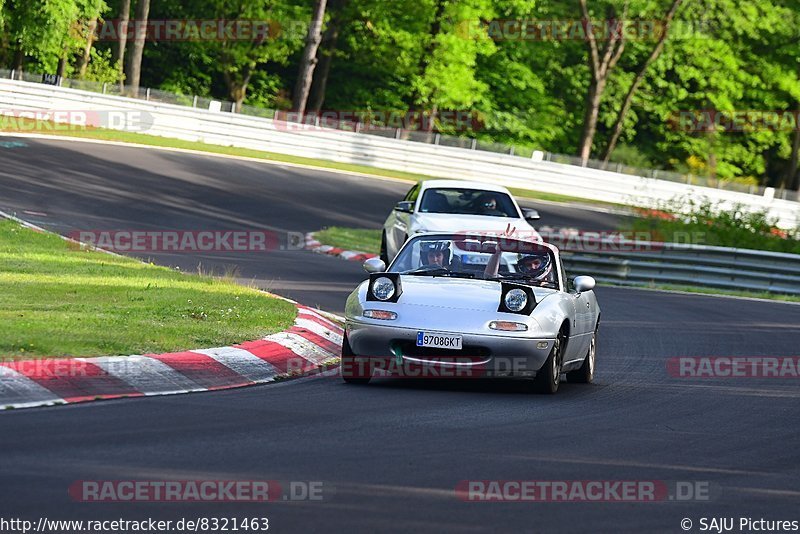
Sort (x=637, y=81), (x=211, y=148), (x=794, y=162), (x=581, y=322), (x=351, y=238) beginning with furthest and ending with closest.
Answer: (x=794, y=162) < (x=637, y=81) < (x=211, y=148) < (x=351, y=238) < (x=581, y=322)

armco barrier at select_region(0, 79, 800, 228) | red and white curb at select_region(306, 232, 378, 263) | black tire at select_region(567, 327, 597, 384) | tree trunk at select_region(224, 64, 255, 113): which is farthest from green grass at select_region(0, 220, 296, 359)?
tree trunk at select_region(224, 64, 255, 113)

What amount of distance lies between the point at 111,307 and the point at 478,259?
322 cm

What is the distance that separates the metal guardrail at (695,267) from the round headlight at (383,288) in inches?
561

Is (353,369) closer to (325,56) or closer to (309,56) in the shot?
(309,56)

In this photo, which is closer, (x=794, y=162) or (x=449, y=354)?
(x=449, y=354)

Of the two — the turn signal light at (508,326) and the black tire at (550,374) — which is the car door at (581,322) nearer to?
the black tire at (550,374)

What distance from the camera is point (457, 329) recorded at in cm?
1034

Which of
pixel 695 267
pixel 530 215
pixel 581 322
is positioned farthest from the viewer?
pixel 695 267

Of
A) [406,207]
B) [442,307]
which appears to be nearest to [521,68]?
[406,207]

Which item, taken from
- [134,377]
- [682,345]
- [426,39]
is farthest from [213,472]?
[426,39]

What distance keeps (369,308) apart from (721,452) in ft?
10.5

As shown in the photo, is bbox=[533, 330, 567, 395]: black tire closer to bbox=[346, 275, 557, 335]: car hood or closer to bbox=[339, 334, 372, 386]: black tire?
bbox=[346, 275, 557, 335]: car hood

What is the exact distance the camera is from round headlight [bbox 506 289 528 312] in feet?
34.9

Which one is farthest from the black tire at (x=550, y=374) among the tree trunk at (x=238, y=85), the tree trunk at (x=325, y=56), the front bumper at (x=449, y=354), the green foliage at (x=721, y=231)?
the tree trunk at (x=238, y=85)
